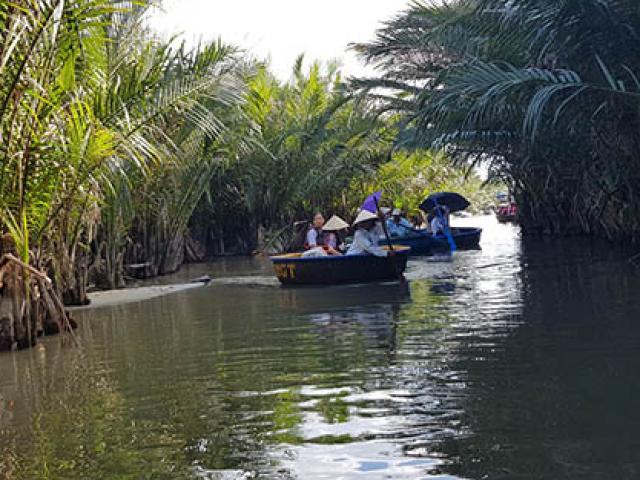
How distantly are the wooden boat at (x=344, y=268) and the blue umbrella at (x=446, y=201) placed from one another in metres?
9.89

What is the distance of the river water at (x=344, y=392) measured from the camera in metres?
5.13

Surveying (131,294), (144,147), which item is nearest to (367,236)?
(131,294)

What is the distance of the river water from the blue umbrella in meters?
12.3

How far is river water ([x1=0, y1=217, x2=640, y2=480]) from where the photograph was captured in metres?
5.13

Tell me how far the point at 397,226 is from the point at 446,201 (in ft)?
9.85

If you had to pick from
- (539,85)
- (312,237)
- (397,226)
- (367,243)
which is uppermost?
(539,85)

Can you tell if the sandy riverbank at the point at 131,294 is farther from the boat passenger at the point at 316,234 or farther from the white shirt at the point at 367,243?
the white shirt at the point at 367,243

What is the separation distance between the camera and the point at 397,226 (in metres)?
23.4

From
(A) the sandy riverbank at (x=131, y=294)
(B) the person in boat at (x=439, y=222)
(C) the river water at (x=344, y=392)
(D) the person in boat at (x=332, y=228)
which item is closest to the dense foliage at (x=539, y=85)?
(B) the person in boat at (x=439, y=222)

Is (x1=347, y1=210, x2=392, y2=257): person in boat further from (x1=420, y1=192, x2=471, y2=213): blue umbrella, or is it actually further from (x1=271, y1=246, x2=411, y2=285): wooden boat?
(x1=420, y1=192, x2=471, y2=213): blue umbrella

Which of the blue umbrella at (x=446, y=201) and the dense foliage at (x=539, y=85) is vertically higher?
the dense foliage at (x=539, y=85)

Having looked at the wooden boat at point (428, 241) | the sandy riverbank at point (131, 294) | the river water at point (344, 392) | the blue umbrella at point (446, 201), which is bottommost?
the river water at point (344, 392)

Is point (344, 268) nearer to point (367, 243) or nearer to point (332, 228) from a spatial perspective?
point (367, 243)

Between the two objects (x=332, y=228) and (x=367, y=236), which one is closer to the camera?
(x=367, y=236)
